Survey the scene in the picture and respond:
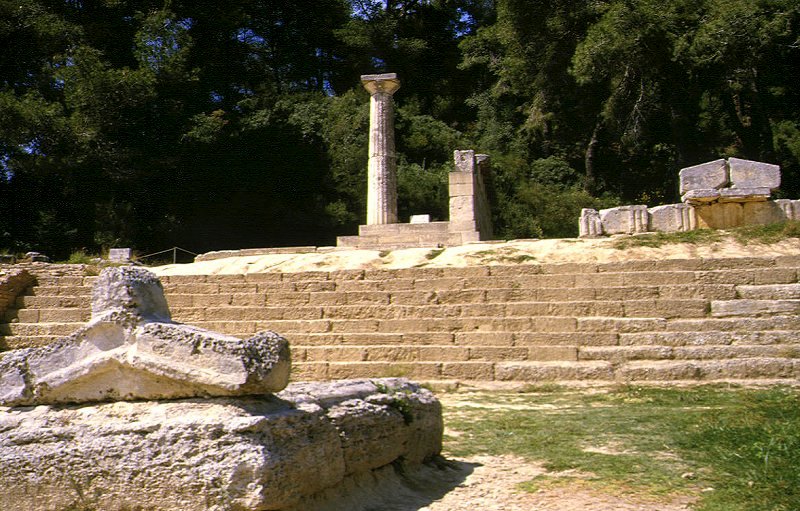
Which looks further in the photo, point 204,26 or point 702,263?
point 204,26

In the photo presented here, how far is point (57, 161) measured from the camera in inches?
949

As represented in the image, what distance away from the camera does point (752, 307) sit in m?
9.42

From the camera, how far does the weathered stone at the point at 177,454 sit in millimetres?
3252

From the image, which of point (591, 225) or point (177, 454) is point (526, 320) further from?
point (177, 454)

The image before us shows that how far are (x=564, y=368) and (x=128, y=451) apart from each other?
6.15 metres

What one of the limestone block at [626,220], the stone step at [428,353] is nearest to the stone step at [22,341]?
the stone step at [428,353]

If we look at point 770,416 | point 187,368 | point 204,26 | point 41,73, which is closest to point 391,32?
point 204,26

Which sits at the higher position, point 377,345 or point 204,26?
point 204,26

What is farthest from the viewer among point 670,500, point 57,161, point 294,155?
point 294,155

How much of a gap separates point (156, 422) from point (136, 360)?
0.29 m

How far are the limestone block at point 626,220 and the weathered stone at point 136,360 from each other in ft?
41.1

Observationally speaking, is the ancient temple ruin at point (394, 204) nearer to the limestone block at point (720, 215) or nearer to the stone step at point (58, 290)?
the limestone block at point (720, 215)

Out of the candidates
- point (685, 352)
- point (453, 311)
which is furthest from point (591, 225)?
point (685, 352)

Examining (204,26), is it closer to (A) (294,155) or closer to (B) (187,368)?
(A) (294,155)
